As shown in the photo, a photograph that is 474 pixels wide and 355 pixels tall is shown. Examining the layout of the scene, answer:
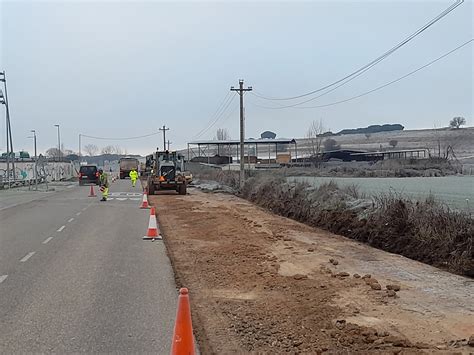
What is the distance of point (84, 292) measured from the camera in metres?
8.68

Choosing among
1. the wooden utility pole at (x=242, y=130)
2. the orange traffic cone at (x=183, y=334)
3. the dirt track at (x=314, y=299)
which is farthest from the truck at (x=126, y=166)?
the orange traffic cone at (x=183, y=334)

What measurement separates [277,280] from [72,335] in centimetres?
423

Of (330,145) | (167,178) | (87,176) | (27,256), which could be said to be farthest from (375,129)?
(27,256)

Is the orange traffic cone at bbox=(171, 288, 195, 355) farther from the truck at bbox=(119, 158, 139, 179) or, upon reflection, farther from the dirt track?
the truck at bbox=(119, 158, 139, 179)

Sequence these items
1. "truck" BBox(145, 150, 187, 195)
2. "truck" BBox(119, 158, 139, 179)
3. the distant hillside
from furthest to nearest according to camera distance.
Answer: the distant hillside, "truck" BBox(119, 158, 139, 179), "truck" BBox(145, 150, 187, 195)

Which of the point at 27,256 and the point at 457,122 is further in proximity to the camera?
the point at 457,122

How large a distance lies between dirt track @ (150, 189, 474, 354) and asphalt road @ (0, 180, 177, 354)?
1.78 feet

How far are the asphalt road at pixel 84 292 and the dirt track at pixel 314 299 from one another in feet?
1.78

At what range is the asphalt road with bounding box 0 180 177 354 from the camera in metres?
6.23

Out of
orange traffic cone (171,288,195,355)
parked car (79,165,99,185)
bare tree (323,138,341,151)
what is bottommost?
parked car (79,165,99,185)

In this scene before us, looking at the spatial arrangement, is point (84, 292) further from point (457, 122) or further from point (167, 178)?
point (457, 122)

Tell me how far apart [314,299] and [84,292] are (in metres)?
3.51

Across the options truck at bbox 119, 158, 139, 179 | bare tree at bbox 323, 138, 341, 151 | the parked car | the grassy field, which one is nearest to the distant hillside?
the grassy field

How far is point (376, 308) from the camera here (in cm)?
771
